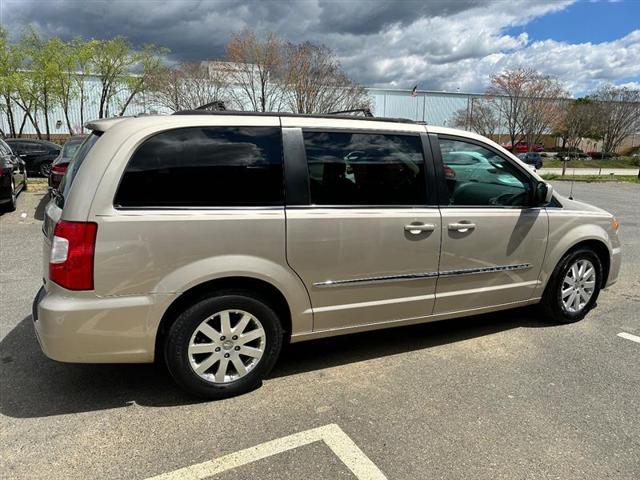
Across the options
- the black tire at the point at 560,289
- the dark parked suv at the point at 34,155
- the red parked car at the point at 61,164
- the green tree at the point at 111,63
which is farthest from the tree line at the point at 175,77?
the black tire at the point at 560,289

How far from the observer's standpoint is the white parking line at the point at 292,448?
2.47 meters

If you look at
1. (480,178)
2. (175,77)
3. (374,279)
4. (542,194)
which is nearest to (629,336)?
(542,194)

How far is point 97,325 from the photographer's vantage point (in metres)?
2.83

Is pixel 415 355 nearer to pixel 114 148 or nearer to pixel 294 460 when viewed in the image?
A: pixel 294 460

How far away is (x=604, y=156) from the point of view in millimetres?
54281

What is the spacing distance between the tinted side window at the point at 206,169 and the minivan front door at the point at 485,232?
4.49 ft

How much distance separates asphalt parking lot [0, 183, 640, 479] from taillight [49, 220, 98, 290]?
0.87 m

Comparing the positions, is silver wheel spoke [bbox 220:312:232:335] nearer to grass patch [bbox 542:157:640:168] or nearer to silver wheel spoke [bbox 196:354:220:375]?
silver wheel spoke [bbox 196:354:220:375]

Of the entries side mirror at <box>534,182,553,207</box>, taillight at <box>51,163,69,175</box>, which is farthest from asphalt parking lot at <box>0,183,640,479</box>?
taillight at <box>51,163,69,175</box>

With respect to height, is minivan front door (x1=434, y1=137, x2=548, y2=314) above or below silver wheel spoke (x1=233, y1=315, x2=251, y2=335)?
above

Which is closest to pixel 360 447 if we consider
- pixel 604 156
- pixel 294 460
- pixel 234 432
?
pixel 294 460

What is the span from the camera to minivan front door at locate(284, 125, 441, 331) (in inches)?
128

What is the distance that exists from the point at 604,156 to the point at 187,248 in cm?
6142

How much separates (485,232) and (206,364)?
230 cm
